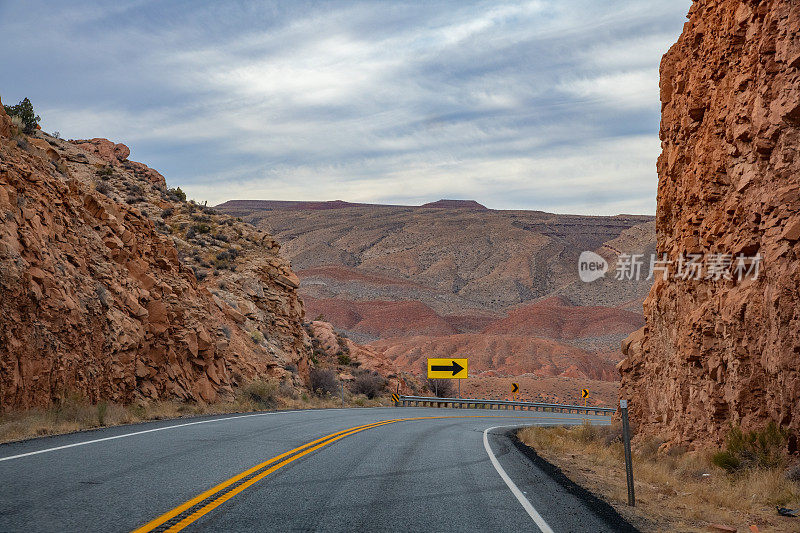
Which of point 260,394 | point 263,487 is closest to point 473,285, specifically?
point 260,394

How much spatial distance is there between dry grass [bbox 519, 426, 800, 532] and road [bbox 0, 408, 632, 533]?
893 millimetres

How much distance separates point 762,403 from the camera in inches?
443

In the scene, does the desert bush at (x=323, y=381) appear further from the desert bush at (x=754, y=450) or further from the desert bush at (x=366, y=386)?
the desert bush at (x=754, y=450)

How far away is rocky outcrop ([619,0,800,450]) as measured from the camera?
11.1 metres

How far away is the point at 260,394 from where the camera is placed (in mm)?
25391

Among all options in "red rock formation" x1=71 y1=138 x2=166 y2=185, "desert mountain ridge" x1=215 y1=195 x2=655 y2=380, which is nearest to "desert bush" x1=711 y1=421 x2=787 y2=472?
"red rock formation" x1=71 y1=138 x2=166 y2=185

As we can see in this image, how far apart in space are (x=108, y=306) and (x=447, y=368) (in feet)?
106

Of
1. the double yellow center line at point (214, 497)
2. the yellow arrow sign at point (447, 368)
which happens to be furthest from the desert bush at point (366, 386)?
the double yellow center line at point (214, 497)

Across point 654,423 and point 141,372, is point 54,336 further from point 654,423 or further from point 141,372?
point 654,423

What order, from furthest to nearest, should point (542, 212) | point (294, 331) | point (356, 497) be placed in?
point (542, 212) → point (294, 331) → point (356, 497)

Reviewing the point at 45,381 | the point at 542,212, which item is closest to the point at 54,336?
the point at 45,381

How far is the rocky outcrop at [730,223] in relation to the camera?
1109 cm

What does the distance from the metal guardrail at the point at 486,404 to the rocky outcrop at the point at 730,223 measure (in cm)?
2441

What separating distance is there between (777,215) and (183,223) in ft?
106
